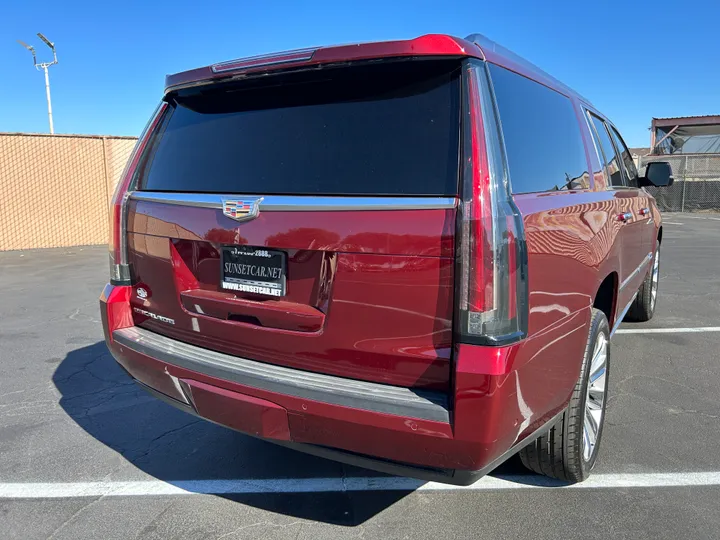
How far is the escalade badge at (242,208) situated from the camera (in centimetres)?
221

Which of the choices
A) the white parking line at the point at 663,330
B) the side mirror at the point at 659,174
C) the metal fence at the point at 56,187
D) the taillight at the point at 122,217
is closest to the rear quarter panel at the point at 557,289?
the taillight at the point at 122,217

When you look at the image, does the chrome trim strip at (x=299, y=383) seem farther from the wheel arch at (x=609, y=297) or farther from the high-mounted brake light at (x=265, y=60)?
the wheel arch at (x=609, y=297)

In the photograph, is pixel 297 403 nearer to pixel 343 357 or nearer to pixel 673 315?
pixel 343 357

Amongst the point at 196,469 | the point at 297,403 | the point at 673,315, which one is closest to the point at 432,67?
the point at 297,403

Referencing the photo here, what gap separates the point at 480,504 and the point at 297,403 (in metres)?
1.20

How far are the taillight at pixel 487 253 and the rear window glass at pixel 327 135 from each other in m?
0.08

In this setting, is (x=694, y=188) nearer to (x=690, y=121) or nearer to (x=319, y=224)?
(x=690, y=121)

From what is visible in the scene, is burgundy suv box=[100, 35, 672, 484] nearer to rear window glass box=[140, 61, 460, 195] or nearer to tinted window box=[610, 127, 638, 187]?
rear window glass box=[140, 61, 460, 195]

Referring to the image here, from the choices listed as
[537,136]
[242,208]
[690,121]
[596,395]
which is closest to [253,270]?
[242,208]

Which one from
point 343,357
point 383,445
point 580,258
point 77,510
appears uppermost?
point 580,258

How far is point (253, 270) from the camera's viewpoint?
7.52 ft

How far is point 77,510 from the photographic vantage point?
2660 mm

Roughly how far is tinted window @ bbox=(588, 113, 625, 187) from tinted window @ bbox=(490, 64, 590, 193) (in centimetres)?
63

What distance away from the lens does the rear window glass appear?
79.4 inches
